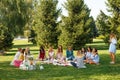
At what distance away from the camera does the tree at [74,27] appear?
40.3 meters

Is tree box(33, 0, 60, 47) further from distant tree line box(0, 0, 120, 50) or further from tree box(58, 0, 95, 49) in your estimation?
tree box(58, 0, 95, 49)

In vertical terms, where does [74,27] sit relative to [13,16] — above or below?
below

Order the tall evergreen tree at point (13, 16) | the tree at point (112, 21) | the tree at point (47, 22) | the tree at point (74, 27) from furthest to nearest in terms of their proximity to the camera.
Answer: the tall evergreen tree at point (13, 16), the tree at point (47, 22), the tree at point (112, 21), the tree at point (74, 27)

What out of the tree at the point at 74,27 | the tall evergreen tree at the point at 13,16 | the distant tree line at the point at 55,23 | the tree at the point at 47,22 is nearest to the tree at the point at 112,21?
the distant tree line at the point at 55,23

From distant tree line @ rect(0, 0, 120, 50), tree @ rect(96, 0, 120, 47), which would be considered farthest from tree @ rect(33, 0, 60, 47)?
tree @ rect(96, 0, 120, 47)

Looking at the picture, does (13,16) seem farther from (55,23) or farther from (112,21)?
(112,21)

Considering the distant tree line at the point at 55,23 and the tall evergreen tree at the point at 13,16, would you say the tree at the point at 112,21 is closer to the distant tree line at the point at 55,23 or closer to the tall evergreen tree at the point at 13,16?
the distant tree line at the point at 55,23

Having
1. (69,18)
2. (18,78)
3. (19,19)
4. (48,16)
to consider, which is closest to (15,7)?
(19,19)

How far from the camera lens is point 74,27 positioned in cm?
4062

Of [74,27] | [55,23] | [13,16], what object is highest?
[13,16]

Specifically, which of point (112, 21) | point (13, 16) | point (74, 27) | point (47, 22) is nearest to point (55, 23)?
point (47, 22)

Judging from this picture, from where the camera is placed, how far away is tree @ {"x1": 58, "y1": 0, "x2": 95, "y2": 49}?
132ft

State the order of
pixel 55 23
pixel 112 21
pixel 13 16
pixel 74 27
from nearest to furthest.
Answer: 1. pixel 74 27
2. pixel 112 21
3. pixel 55 23
4. pixel 13 16

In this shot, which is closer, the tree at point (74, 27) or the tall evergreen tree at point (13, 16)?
the tree at point (74, 27)
